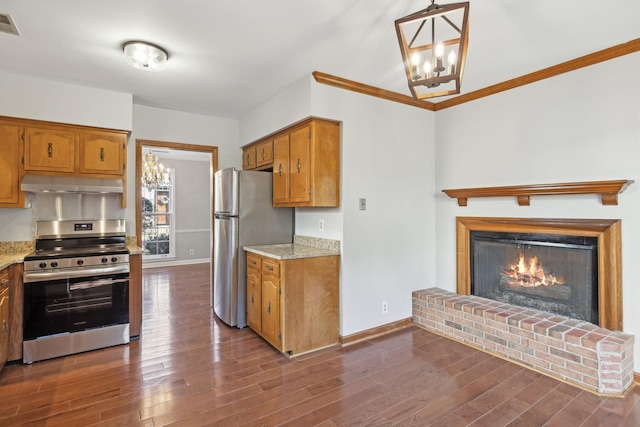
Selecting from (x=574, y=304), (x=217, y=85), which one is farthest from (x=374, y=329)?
(x=217, y=85)

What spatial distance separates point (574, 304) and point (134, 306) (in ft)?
13.8

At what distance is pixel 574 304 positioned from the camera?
9.67 feet

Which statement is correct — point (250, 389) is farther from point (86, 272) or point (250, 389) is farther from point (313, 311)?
point (86, 272)

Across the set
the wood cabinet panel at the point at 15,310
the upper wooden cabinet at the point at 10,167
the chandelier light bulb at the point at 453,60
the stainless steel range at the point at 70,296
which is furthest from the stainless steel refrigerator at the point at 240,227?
the chandelier light bulb at the point at 453,60

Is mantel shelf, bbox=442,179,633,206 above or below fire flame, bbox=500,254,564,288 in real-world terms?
above

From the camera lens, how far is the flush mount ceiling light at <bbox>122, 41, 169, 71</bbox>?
102 inches

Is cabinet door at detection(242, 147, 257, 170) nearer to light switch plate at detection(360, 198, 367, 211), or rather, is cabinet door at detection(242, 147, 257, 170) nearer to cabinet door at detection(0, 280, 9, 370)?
light switch plate at detection(360, 198, 367, 211)

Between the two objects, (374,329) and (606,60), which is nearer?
(606,60)

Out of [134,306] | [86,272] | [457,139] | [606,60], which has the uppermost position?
[606,60]

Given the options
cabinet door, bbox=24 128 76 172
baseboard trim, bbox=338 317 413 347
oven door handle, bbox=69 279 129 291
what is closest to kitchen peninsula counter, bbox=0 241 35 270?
oven door handle, bbox=69 279 129 291

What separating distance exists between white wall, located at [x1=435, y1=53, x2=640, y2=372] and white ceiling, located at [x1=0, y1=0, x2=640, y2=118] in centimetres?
29

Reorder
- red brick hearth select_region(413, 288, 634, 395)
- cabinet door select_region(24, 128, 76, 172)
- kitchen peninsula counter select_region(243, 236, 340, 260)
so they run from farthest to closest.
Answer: cabinet door select_region(24, 128, 76, 172), kitchen peninsula counter select_region(243, 236, 340, 260), red brick hearth select_region(413, 288, 634, 395)

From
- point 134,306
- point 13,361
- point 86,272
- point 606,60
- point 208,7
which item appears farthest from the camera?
point 134,306

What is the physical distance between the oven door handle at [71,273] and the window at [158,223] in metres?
4.67
